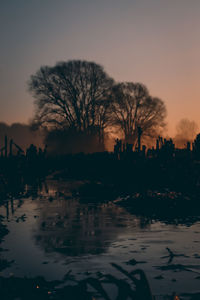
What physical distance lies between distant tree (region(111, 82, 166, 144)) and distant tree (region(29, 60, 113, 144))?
248 cm

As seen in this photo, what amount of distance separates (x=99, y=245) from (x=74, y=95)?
3518 cm

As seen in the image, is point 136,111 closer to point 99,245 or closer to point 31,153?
point 31,153

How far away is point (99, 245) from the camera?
266 inches

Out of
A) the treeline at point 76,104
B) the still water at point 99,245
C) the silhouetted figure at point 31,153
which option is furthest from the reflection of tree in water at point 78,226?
the treeline at point 76,104

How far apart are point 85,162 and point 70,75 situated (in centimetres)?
1367

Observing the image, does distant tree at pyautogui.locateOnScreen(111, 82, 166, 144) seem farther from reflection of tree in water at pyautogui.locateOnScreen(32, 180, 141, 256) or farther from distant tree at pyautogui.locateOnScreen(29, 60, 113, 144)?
reflection of tree in water at pyautogui.locateOnScreen(32, 180, 141, 256)

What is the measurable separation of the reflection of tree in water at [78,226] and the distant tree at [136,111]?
31.3m

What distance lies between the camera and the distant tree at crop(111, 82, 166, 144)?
4359cm

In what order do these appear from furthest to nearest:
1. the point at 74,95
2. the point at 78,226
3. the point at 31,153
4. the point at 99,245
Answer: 1. the point at 74,95
2. the point at 31,153
3. the point at 78,226
4. the point at 99,245

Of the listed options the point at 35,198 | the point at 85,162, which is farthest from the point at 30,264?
the point at 85,162

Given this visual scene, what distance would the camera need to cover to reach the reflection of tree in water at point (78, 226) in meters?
6.73

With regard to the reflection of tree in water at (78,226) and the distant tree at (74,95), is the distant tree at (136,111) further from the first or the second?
the reflection of tree in water at (78,226)

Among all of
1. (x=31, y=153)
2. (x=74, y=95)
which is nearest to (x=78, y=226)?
(x=31, y=153)

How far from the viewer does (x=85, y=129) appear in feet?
135
